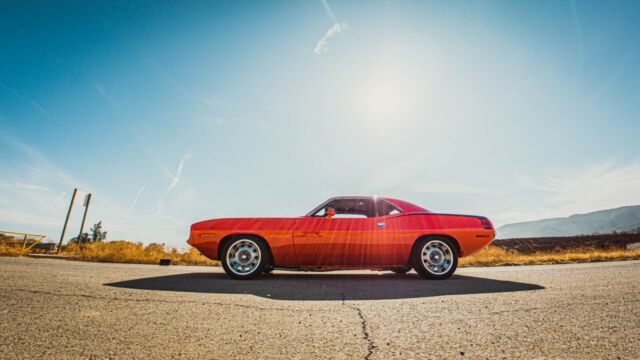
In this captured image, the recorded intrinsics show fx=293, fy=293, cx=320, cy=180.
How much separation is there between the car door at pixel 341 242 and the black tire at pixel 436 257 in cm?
51

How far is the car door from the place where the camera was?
4.46m

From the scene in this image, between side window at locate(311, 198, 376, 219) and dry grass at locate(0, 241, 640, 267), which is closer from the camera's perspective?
side window at locate(311, 198, 376, 219)

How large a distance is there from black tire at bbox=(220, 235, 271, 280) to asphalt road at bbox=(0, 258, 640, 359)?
1.09 metres

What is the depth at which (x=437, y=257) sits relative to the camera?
15.0ft

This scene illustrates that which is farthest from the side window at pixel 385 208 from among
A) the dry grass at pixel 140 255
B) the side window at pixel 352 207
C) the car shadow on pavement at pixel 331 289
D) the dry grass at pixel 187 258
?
the dry grass at pixel 140 255

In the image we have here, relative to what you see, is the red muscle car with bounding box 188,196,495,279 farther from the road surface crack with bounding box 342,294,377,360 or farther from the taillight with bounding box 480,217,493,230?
the road surface crack with bounding box 342,294,377,360

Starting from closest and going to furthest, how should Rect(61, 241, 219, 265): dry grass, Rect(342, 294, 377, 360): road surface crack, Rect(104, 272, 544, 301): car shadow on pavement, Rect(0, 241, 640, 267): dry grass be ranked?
1. Rect(342, 294, 377, 360): road surface crack
2. Rect(104, 272, 544, 301): car shadow on pavement
3. Rect(0, 241, 640, 267): dry grass
4. Rect(61, 241, 219, 265): dry grass

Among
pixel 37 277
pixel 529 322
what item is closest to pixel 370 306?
pixel 529 322

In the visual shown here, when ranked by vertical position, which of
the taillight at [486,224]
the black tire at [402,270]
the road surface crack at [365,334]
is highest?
the taillight at [486,224]

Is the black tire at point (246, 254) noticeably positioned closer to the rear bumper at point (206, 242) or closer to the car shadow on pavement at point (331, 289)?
the rear bumper at point (206, 242)

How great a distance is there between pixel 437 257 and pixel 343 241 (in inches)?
59.4

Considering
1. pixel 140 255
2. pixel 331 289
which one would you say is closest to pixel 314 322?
pixel 331 289

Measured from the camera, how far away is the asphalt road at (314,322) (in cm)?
152

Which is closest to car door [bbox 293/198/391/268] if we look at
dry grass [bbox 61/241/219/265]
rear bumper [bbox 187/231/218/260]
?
rear bumper [bbox 187/231/218/260]
